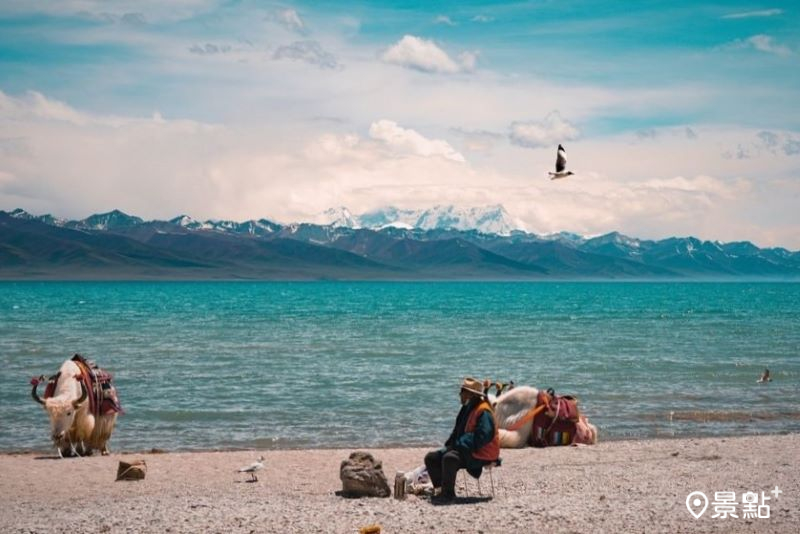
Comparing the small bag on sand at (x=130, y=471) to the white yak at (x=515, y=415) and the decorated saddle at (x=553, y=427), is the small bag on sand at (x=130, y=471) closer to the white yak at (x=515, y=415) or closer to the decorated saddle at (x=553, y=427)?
the white yak at (x=515, y=415)

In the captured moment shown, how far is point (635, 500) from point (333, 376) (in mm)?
16640

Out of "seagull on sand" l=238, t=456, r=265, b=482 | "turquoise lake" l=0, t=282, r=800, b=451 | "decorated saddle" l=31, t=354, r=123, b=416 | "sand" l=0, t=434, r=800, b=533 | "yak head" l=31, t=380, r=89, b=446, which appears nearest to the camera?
"sand" l=0, t=434, r=800, b=533

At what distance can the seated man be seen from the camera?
9.83m

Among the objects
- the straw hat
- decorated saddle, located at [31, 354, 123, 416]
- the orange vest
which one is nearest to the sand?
the orange vest

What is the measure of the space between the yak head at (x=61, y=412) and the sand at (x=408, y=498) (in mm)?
399

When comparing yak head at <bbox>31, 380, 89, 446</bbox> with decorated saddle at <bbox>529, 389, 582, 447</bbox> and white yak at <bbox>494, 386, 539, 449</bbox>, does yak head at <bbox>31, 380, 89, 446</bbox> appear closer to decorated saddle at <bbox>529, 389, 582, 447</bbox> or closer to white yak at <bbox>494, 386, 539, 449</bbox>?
white yak at <bbox>494, 386, 539, 449</bbox>

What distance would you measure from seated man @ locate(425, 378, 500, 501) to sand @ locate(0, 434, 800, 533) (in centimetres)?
33

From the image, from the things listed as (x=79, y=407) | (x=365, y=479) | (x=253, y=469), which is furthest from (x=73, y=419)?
(x=365, y=479)

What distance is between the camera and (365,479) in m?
10.4

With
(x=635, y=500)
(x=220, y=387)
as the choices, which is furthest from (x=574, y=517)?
(x=220, y=387)

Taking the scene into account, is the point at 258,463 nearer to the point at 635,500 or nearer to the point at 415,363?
the point at 635,500

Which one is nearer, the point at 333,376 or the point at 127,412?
the point at 127,412

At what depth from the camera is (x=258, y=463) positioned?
12406 millimetres

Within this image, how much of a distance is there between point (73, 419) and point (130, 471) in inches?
92.5
